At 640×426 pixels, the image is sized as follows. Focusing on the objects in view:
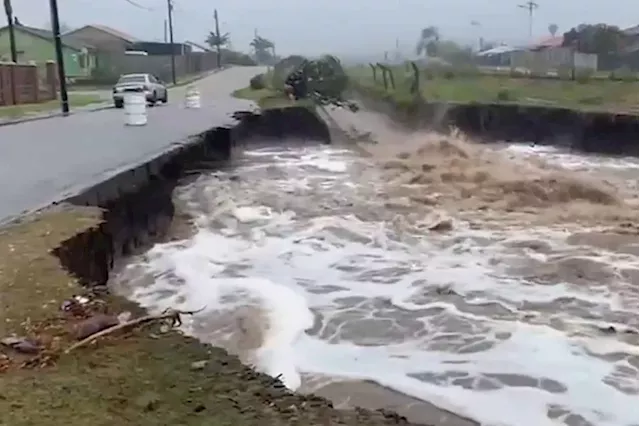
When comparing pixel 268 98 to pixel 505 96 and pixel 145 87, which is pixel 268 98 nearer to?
pixel 145 87

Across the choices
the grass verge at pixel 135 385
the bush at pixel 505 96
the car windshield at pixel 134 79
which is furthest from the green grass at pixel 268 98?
the grass verge at pixel 135 385

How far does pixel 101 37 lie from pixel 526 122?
180ft

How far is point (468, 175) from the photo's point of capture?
19750 mm

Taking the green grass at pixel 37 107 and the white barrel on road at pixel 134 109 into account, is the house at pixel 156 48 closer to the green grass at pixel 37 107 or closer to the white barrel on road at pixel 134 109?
the green grass at pixel 37 107

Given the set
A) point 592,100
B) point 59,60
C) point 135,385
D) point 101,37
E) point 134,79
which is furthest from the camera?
point 101,37

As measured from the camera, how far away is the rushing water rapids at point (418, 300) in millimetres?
6836

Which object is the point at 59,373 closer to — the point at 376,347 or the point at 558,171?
the point at 376,347

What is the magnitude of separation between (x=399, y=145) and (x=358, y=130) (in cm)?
297

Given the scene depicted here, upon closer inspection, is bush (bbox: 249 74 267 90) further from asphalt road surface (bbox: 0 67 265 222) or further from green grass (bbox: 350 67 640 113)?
asphalt road surface (bbox: 0 67 265 222)

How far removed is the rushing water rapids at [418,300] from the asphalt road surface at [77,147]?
1476mm

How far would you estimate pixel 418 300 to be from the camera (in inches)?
370

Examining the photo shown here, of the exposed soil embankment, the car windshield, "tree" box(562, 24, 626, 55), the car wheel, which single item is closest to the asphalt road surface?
the car wheel

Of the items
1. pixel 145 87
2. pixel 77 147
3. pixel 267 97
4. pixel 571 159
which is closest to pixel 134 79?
pixel 145 87

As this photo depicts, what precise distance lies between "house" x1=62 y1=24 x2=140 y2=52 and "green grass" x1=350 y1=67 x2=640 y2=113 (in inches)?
1609
